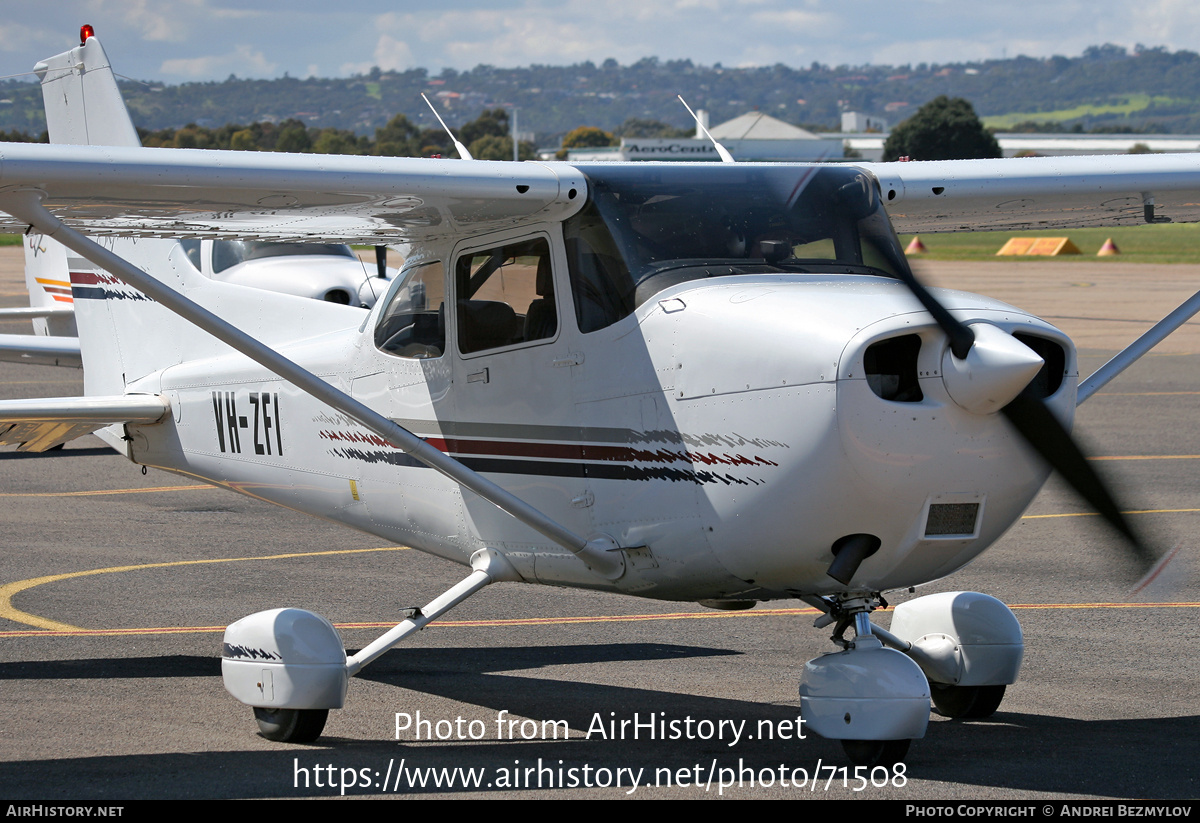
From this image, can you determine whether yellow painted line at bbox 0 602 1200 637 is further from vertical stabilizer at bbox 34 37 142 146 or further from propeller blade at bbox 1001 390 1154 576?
propeller blade at bbox 1001 390 1154 576

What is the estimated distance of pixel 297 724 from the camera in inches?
254

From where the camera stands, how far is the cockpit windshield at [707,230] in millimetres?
5973

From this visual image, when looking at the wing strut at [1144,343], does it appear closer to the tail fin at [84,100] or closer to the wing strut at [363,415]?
the wing strut at [363,415]

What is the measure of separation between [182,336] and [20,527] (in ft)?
13.4

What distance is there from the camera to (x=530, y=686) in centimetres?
754

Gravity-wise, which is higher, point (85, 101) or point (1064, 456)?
point (85, 101)

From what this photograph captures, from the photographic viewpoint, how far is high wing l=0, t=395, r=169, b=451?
782cm

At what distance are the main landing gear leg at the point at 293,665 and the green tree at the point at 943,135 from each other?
78.4 metres

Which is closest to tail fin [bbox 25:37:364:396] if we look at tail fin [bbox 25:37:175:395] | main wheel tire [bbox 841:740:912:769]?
tail fin [bbox 25:37:175:395]

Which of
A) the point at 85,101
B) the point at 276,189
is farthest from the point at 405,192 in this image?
the point at 85,101

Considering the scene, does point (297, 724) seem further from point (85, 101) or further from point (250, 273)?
point (250, 273)

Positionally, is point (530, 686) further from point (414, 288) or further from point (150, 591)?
point (150, 591)

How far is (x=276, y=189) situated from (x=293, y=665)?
2.10 meters
